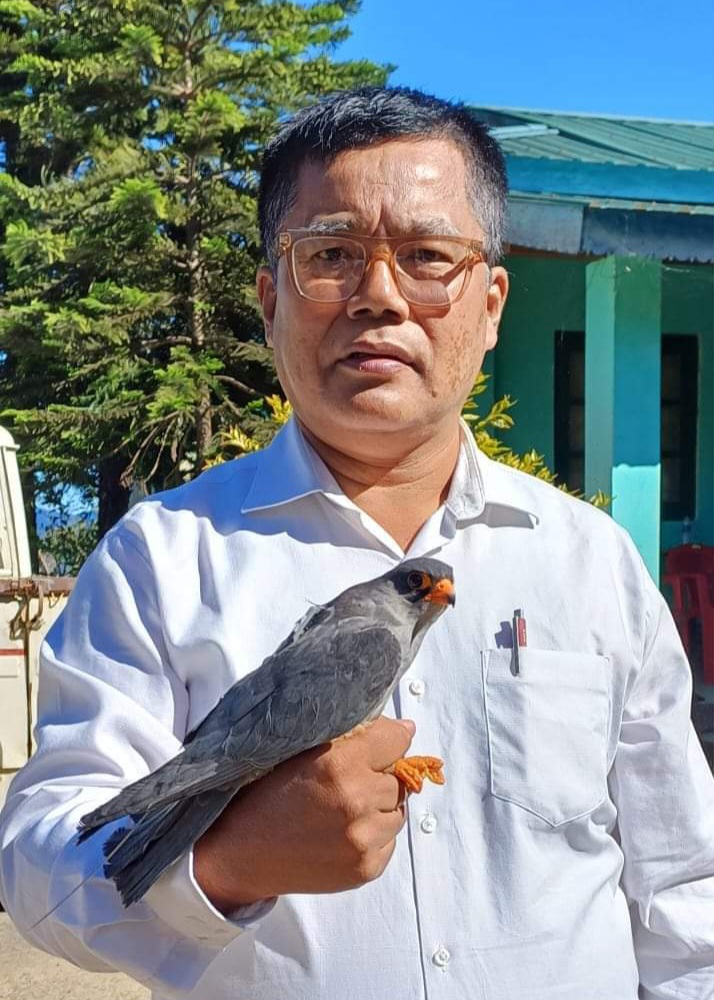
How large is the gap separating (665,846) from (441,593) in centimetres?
76

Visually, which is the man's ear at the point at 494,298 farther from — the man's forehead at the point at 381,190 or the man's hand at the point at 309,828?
the man's hand at the point at 309,828

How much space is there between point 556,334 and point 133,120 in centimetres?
507

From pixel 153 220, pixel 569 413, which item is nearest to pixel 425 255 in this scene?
pixel 569 413

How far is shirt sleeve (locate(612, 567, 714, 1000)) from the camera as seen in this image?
6.18 ft

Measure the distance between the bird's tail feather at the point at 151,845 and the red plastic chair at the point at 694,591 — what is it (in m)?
7.54

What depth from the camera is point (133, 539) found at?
5.91ft

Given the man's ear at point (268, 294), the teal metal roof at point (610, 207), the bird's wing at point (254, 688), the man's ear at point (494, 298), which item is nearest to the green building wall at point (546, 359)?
the teal metal roof at point (610, 207)

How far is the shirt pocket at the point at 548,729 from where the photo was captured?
5.74ft

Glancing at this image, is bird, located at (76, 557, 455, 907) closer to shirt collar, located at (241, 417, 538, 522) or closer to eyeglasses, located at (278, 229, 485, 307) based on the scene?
shirt collar, located at (241, 417, 538, 522)

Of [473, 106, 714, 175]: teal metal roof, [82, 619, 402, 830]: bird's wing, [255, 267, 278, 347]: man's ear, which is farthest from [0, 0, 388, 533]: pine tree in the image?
[82, 619, 402, 830]: bird's wing

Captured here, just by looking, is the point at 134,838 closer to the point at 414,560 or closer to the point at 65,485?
the point at 414,560

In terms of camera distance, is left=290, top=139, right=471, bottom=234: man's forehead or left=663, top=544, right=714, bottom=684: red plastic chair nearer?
left=290, top=139, right=471, bottom=234: man's forehead

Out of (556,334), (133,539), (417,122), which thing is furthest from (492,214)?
(556,334)

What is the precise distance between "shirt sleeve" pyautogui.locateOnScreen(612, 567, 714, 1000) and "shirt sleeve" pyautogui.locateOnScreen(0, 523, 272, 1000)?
0.84 metres
